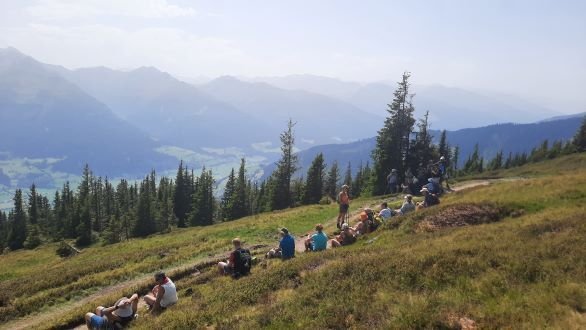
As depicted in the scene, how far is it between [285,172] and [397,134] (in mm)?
23688

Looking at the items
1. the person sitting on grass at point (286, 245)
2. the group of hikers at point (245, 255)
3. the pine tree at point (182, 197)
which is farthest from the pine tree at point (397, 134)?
the pine tree at point (182, 197)

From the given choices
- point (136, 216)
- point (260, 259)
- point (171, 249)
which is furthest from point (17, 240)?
point (260, 259)

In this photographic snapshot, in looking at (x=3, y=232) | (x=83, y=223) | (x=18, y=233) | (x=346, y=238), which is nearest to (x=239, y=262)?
(x=346, y=238)

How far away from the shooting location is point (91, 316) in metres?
15.9

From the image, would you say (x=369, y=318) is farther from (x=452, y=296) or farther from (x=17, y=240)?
(x=17, y=240)

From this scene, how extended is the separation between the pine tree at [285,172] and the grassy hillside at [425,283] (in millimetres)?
51951

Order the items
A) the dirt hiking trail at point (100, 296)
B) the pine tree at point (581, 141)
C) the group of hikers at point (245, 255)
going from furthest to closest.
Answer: the pine tree at point (581, 141) → the dirt hiking trail at point (100, 296) → the group of hikers at point (245, 255)

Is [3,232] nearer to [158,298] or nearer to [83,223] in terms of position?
[83,223]

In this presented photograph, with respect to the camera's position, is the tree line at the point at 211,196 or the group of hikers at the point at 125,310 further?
the tree line at the point at 211,196

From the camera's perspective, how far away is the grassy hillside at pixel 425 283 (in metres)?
10.1

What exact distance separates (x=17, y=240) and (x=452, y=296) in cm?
10417

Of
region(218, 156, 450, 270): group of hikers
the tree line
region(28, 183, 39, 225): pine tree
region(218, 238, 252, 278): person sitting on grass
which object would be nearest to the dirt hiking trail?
region(218, 156, 450, 270): group of hikers

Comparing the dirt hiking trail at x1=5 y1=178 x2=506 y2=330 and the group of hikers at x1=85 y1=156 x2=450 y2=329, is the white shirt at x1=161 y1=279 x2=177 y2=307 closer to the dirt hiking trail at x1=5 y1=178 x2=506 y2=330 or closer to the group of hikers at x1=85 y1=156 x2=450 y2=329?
the group of hikers at x1=85 y1=156 x2=450 y2=329

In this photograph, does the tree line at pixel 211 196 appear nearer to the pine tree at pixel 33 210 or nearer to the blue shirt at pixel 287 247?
the pine tree at pixel 33 210
